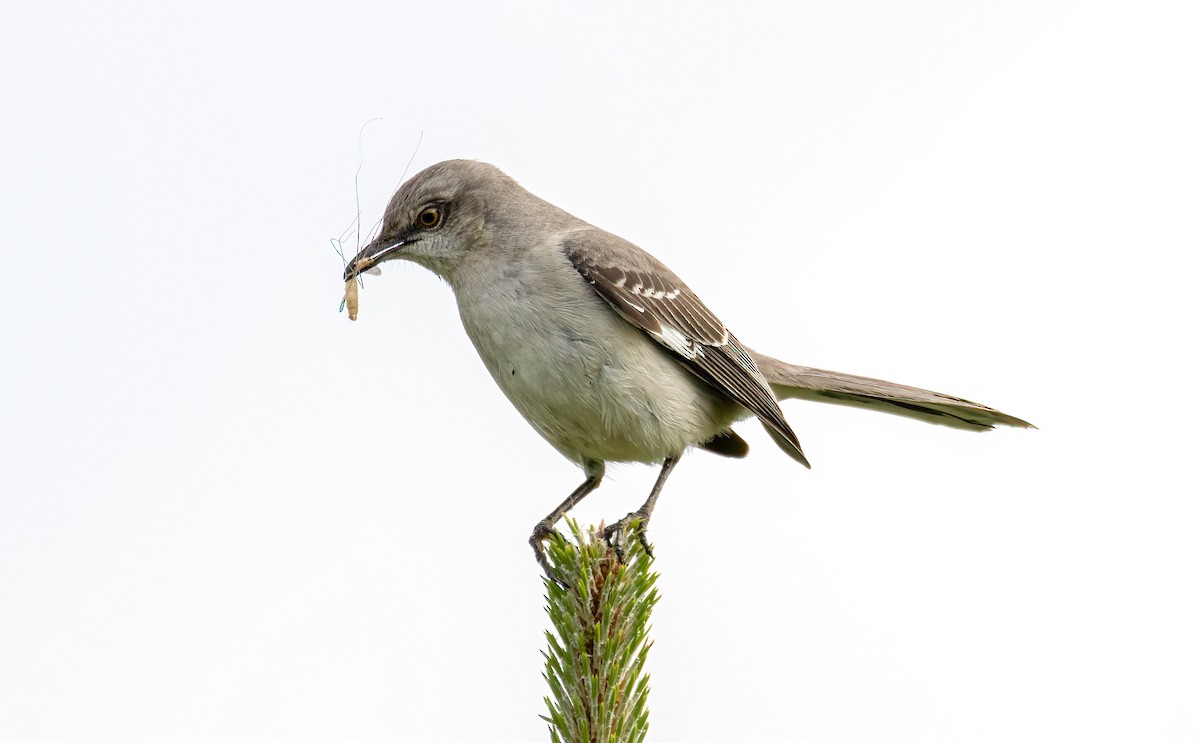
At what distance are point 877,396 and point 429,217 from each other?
2.94m

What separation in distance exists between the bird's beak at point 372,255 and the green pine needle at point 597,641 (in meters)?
2.52

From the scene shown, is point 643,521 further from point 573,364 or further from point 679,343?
point 679,343

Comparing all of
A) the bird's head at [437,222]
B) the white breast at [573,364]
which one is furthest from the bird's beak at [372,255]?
the white breast at [573,364]

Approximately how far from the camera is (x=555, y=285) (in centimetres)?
596

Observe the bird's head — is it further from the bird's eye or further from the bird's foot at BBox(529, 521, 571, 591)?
the bird's foot at BBox(529, 521, 571, 591)

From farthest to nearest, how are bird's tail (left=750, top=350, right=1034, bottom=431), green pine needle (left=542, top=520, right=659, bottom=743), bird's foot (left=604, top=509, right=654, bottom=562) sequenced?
→ bird's tail (left=750, top=350, right=1034, bottom=431), bird's foot (left=604, top=509, right=654, bottom=562), green pine needle (left=542, top=520, right=659, bottom=743)

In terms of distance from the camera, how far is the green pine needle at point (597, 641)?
→ 387cm

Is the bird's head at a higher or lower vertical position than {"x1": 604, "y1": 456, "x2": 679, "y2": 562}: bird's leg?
higher

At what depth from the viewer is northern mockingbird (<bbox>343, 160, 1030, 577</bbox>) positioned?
19.0 feet

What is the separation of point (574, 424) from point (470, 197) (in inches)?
60.1

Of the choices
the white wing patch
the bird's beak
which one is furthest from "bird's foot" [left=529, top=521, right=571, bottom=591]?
the bird's beak

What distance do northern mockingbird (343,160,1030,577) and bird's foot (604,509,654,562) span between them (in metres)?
0.64

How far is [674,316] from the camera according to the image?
6.42 m

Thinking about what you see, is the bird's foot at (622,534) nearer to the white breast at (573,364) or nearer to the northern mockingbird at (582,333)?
the northern mockingbird at (582,333)
